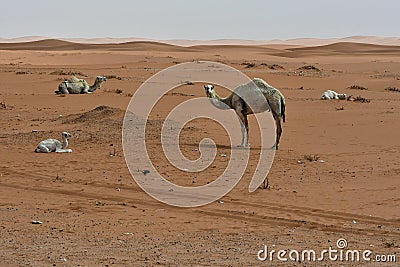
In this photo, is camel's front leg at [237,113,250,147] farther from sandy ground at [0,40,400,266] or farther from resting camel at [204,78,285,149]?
sandy ground at [0,40,400,266]

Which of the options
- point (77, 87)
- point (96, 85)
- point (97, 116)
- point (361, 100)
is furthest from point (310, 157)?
point (77, 87)

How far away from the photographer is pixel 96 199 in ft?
34.6

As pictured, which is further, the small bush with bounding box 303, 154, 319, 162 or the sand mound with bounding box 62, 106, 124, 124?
the sand mound with bounding box 62, 106, 124, 124

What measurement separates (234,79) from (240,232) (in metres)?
23.7

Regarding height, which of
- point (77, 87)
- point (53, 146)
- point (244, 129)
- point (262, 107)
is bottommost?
point (53, 146)

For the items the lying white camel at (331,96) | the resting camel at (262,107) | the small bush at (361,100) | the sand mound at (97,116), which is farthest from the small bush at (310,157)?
the lying white camel at (331,96)

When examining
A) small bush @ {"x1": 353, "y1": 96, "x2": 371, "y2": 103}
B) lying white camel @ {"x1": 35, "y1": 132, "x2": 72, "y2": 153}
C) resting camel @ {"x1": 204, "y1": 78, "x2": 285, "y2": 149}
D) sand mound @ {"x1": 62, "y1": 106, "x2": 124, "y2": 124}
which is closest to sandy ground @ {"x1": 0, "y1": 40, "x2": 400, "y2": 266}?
sand mound @ {"x1": 62, "y1": 106, "x2": 124, "y2": 124}

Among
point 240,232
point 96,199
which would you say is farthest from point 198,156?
point 240,232

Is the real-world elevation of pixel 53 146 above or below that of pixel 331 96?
below

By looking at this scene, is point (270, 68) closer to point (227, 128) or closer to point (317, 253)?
point (227, 128)

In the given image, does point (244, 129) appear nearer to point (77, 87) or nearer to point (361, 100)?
point (361, 100)

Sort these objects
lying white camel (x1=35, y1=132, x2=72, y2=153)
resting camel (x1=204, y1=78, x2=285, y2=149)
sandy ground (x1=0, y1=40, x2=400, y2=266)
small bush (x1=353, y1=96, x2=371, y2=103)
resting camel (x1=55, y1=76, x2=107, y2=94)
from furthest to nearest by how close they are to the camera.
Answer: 1. resting camel (x1=55, y1=76, x2=107, y2=94)
2. small bush (x1=353, y1=96, x2=371, y2=103)
3. resting camel (x1=204, y1=78, x2=285, y2=149)
4. lying white camel (x1=35, y1=132, x2=72, y2=153)
5. sandy ground (x1=0, y1=40, x2=400, y2=266)

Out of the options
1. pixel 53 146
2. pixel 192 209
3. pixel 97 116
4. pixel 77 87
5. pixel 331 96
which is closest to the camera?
pixel 192 209

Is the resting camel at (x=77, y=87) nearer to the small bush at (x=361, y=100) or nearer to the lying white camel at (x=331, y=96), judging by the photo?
the lying white camel at (x=331, y=96)
